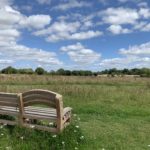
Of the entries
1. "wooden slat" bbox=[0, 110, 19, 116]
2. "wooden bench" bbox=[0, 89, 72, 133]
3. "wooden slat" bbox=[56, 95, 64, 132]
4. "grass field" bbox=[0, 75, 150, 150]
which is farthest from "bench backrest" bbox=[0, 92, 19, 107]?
"wooden slat" bbox=[56, 95, 64, 132]

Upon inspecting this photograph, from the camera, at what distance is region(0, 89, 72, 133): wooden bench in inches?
275

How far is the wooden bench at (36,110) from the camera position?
698 cm

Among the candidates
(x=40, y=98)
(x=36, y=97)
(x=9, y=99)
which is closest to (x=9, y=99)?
(x=9, y=99)

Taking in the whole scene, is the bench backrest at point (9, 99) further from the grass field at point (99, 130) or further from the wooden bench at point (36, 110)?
the grass field at point (99, 130)

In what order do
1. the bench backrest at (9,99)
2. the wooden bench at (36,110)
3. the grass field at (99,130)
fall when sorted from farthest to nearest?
1. the bench backrest at (9,99)
2. the wooden bench at (36,110)
3. the grass field at (99,130)

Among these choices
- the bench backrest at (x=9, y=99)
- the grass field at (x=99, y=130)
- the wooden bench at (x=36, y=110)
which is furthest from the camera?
the bench backrest at (x=9, y=99)

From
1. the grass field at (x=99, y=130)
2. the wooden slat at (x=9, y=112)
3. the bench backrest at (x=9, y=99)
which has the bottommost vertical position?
the grass field at (x=99, y=130)

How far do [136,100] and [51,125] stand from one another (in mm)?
8456

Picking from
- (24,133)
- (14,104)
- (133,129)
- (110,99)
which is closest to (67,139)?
(24,133)

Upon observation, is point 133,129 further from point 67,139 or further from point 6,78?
point 6,78

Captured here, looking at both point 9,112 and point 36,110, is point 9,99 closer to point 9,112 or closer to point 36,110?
point 9,112

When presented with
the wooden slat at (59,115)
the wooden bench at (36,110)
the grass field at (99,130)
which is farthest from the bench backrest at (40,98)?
the grass field at (99,130)

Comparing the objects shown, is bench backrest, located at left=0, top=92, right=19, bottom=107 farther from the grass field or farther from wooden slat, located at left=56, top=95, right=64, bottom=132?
wooden slat, located at left=56, top=95, right=64, bottom=132

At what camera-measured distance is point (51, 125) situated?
7602mm
